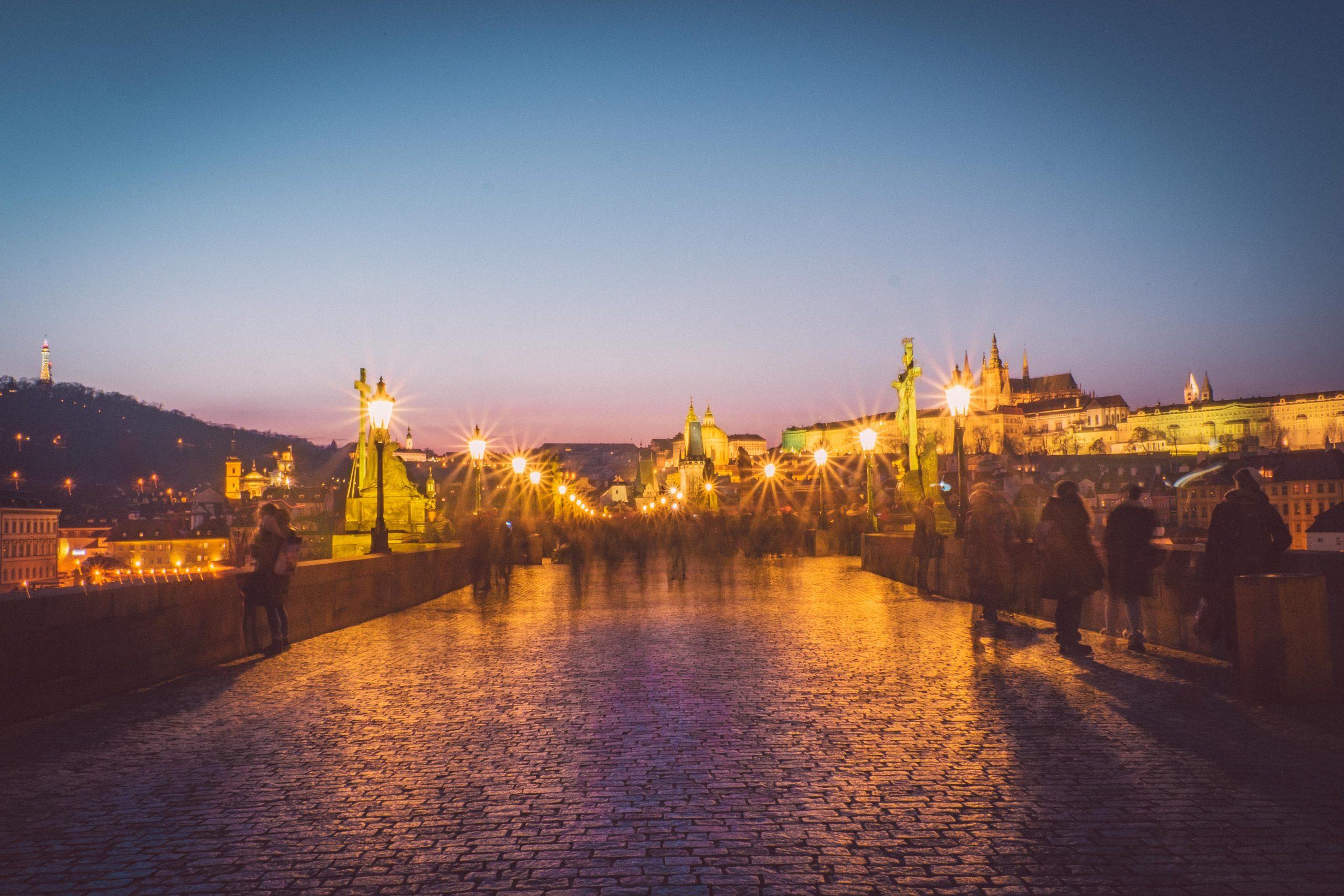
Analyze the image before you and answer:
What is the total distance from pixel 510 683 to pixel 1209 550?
5.91m

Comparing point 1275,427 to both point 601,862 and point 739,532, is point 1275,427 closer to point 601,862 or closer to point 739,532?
point 739,532

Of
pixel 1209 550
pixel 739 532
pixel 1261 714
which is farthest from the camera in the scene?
pixel 739 532

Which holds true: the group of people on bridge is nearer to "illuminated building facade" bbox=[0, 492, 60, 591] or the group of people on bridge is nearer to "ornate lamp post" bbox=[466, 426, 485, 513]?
"ornate lamp post" bbox=[466, 426, 485, 513]

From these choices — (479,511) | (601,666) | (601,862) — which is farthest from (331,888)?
(479,511)

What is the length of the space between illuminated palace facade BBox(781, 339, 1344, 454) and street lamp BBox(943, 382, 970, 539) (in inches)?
5878

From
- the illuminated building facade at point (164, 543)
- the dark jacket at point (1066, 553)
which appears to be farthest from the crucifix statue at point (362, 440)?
the illuminated building facade at point (164, 543)

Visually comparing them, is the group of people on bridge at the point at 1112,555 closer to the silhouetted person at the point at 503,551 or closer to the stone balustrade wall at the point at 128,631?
the stone balustrade wall at the point at 128,631

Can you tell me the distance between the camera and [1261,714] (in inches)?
263

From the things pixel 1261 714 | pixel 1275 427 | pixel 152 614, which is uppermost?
pixel 1275 427

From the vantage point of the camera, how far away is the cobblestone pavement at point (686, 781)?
12.9 ft

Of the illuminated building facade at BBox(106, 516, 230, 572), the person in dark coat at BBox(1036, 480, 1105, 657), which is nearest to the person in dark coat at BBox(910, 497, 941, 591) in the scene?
the person in dark coat at BBox(1036, 480, 1105, 657)

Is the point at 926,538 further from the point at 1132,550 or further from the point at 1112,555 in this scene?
the point at 1132,550

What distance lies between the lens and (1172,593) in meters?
9.88

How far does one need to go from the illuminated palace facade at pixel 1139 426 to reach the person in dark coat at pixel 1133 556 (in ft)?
518
